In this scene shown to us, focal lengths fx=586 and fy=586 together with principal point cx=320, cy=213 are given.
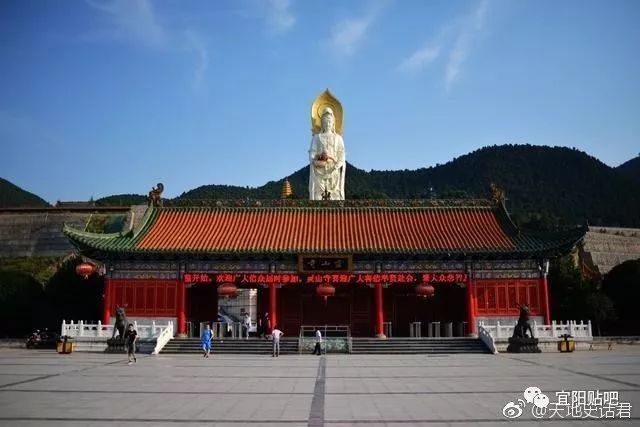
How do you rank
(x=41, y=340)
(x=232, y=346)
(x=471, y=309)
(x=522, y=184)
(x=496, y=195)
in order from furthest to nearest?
(x=522, y=184) < (x=496, y=195) < (x=41, y=340) < (x=471, y=309) < (x=232, y=346)

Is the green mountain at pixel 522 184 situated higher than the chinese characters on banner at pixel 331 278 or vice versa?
the green mountain at pixel 522 184

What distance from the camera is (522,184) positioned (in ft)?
424

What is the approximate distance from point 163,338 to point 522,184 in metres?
114

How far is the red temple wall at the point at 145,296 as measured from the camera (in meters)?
31.4

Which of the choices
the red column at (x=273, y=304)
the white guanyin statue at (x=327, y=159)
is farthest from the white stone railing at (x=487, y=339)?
the white guanyin statue at (x=327, y=159)

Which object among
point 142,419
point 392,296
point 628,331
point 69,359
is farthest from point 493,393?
point 628,331

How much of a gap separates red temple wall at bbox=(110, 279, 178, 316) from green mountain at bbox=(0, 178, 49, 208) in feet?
314

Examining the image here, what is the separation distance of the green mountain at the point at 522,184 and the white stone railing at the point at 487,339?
7841 cm

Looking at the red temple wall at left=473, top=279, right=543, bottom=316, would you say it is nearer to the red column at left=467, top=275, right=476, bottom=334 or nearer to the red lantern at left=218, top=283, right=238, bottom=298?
the red column at left=467, top=275, right=476, bottom=334

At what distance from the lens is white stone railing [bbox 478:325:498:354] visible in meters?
27.4

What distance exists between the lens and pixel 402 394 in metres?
13.6

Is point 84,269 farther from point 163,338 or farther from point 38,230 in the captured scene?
point 38,230

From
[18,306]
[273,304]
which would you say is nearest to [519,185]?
[273,304]

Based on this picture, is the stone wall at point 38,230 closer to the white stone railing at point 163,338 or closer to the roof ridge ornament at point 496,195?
the white stone railing at point 163,338
